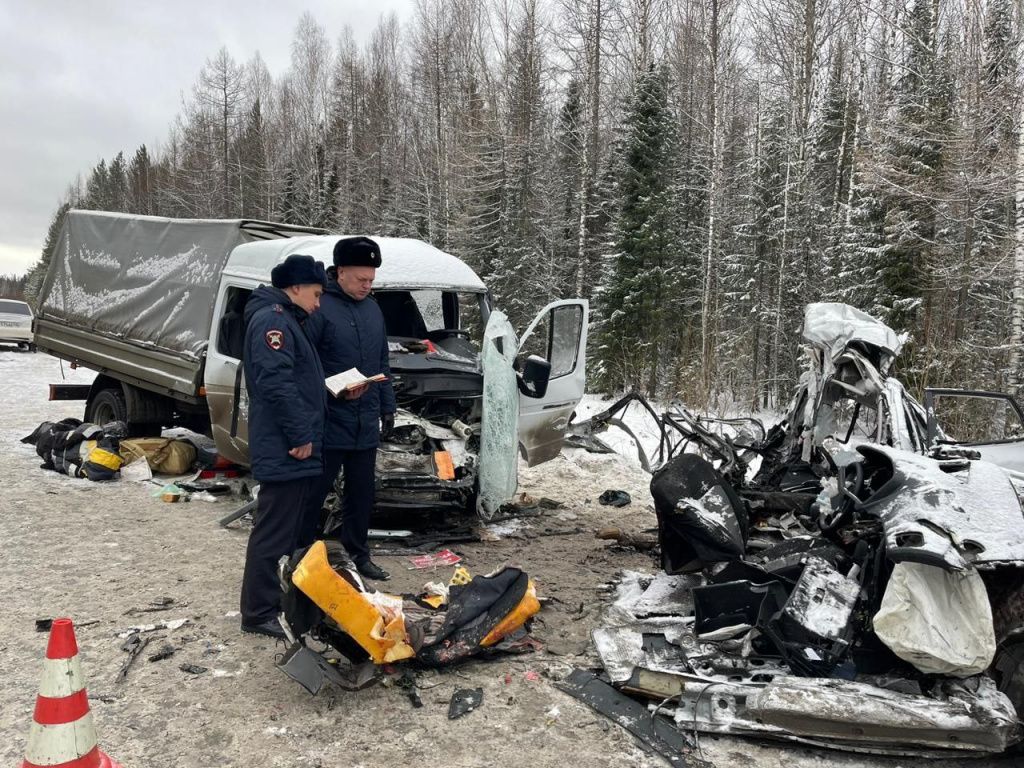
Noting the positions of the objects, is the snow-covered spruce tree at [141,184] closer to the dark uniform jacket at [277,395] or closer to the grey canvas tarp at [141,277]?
the grey canvas tarp at [141,277]

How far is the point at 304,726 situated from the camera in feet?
10.00

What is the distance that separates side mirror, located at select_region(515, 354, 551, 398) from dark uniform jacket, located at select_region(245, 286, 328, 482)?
1.98m

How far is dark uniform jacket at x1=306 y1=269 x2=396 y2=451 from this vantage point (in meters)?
4.52

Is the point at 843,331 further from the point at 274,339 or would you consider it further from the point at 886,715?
the point at 274,339

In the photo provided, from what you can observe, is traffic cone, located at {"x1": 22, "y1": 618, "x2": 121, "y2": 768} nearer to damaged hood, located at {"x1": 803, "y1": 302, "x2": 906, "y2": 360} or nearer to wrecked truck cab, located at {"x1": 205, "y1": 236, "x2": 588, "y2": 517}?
wrecked truck cab, located at {"x1": 205, "y1": 236, "x2": 588, "y2": 517}

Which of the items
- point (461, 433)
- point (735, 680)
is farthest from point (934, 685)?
point (461, 433)

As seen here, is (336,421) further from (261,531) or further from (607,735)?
(607,735)

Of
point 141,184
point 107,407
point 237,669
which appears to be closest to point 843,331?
point 237,669

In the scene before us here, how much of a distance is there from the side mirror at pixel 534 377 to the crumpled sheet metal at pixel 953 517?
8.73 feet

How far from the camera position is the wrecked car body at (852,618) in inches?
111

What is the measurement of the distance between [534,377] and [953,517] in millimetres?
3093

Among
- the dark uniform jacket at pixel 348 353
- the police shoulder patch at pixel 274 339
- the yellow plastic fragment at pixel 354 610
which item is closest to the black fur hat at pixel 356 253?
the dark uniform jacket at pixel 348 353

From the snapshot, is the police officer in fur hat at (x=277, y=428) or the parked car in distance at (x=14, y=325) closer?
the police officer in fur hat at (x=277, y=428)

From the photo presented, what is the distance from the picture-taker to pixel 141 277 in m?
8.02
